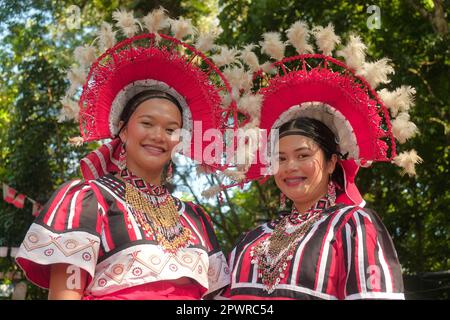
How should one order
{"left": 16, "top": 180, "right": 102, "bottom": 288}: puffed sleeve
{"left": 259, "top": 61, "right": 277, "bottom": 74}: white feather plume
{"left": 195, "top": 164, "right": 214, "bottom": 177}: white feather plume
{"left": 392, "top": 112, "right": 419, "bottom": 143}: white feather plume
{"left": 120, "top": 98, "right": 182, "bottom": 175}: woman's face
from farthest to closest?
{"left": 195, "top": 164, "right": 214, "bottom": 177}: white feather plume < {"left": 259, "top": 61, "right": 277, "bottom": 74}: white feather plume < {"left": 392, "top": 112, "right": 419, "bottom": 143}: white feather plume < {"left": 120, "top": 98, "right": 182, "bottom": 175}: woman's face < {"left": 16, "top": 180, "right": 102, "bottom": 288}: puffed sleeve

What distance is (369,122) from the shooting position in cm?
306

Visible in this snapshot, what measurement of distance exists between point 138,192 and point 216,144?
63 cm

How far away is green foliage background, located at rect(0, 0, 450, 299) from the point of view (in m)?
6.23

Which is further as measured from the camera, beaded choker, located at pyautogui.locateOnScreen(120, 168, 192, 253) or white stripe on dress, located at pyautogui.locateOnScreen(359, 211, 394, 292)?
beaded choker, located at pyautogui.locateOnScreen(120, 168, 192, 253)

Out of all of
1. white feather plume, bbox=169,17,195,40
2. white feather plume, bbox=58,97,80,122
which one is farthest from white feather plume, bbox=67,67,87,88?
white feather plume, bbox=169,17,195,40

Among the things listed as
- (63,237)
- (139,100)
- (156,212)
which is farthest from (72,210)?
(139,100)

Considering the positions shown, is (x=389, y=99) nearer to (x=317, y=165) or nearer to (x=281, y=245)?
(x=317, y=165)

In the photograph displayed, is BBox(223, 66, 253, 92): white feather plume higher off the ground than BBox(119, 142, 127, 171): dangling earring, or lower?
higher

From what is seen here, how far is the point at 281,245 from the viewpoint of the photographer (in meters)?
2.96

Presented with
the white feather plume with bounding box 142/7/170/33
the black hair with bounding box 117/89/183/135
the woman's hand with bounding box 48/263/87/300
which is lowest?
the woman's hand with bounding box 48/263/87/300

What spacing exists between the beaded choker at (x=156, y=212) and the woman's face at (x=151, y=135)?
0.10m

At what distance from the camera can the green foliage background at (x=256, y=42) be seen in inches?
245

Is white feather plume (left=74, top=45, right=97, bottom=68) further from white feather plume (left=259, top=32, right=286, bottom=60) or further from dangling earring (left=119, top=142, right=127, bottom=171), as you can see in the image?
white feather plume (left=259, top=32, right=286, bottom=60)

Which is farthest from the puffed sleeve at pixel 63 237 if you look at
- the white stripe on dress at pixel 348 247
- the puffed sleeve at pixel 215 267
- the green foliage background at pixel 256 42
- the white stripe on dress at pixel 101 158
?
the green foliage background at pixel 256 42
